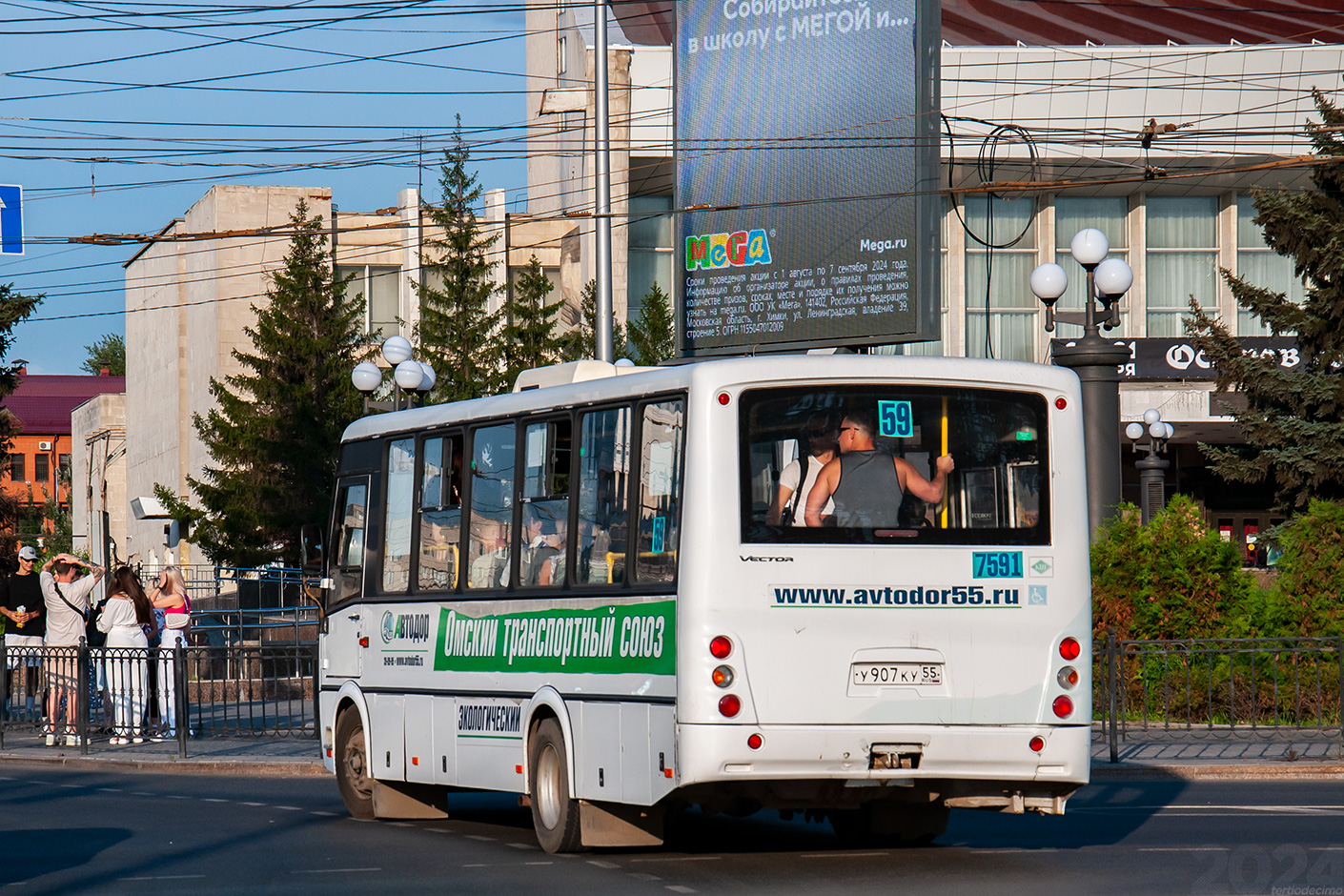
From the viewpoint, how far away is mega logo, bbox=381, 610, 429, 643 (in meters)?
13.4

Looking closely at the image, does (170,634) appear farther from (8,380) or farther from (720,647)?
(8,380)

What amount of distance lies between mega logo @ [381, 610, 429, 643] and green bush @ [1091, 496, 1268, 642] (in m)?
9.31

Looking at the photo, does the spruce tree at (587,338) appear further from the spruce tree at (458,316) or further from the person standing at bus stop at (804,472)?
the person standing at bus stop at (804,472)

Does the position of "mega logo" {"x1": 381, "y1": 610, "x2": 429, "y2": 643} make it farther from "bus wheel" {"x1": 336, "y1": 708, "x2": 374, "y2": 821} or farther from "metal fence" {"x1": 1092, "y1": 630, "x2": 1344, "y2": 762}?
"metal fence" {"x1": 1092, "y1": 630, "x2": 1344, "y2": 762}

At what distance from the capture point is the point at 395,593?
13.9 meters

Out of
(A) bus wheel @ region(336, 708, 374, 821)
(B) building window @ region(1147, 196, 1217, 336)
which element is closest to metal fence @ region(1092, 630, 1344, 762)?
(A) bus wheel @ region(336, 708, 374, 821)

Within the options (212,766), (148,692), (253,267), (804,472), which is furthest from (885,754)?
(253,267)

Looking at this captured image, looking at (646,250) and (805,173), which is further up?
(646,250)

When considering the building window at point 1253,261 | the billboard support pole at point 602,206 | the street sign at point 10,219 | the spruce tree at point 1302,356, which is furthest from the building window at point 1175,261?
the street sign at point 10,219

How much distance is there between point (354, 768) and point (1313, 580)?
11.8 metres

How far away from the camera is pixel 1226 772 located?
16.7 m

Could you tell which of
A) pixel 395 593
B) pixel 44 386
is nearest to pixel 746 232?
pixel 395 593

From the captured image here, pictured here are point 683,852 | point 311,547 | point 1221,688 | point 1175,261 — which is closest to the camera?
point 683,852

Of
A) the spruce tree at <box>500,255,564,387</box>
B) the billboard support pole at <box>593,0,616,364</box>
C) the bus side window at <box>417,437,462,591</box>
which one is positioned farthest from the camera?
the spruce tree at <box>500,255,564,387</box>
